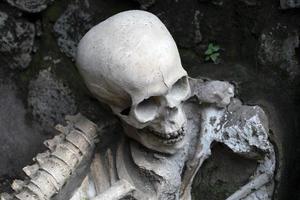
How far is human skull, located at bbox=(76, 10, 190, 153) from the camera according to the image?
1348 mm

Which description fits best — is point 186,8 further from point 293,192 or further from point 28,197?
point 28,197

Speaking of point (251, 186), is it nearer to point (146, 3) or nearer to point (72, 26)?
point (146, 3)

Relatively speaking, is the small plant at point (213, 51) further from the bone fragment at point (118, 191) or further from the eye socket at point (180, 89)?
the bone fragment at point (118, 191)

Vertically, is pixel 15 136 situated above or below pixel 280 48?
below

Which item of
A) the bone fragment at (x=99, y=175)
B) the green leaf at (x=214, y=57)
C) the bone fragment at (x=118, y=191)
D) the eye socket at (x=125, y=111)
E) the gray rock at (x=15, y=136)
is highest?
the eye socket at (x=125, y=111)

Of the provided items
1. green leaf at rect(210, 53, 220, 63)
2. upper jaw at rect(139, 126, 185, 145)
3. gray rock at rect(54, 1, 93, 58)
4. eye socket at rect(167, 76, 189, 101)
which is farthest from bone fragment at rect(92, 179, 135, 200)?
gray rock at rect(54, 1, 93, 58)

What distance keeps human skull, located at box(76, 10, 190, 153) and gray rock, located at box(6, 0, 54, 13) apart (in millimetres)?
515

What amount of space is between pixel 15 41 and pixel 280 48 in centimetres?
80

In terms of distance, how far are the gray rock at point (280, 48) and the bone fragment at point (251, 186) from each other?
285 mm

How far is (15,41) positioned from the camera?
192cm

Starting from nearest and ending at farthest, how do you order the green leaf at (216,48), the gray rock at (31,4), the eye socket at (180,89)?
the eye socket at (180,89), the green leaf at (216,48), the gray rock at (31,4)

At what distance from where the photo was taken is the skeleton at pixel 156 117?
4.46 ft

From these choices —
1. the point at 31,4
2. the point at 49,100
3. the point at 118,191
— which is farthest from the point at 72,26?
the point at 118,191

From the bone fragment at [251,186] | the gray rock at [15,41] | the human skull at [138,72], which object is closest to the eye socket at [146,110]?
the human skull at [138,72]
